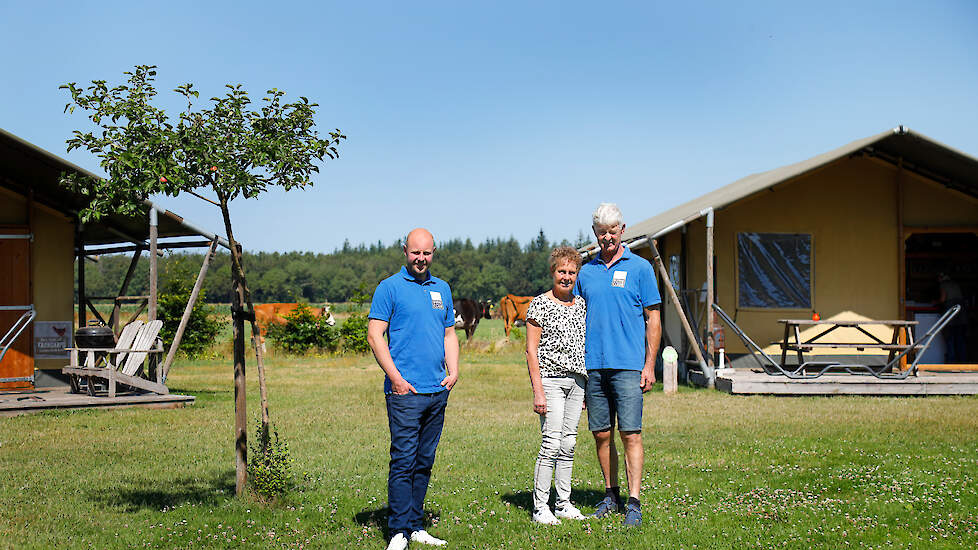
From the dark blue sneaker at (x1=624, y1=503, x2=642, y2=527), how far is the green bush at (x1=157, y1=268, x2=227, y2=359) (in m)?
16.9

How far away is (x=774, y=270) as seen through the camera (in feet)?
48.8

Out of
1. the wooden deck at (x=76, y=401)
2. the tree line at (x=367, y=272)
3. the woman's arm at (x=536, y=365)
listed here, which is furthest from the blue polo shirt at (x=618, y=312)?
the tree line at (x=367, y=272)

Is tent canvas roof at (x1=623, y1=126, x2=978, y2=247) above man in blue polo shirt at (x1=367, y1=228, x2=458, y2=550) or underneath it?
above

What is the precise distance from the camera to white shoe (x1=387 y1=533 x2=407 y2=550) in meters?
4.72

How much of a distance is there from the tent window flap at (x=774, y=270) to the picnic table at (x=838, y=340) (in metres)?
0.57

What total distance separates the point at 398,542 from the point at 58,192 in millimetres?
10411

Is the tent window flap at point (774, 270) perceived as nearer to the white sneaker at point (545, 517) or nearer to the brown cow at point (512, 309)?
the white sneaker at point (545, 517)

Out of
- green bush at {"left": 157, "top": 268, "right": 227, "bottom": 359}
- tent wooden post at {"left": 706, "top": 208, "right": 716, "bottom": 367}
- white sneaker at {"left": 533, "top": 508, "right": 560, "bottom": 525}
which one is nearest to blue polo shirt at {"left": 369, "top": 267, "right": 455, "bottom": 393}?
white sneaker at {"left": 533, "top": 508, "right": 560, "bottom": 525}

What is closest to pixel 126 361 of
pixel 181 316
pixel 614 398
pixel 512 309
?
pixel 614 398

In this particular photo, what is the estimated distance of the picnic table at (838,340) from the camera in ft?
40.3

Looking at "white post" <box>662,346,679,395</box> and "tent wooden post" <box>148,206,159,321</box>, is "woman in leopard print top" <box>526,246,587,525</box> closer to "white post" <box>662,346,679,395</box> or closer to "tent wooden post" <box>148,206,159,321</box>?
"white post" <box>662,346,679,395</box>

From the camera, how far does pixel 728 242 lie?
14812 mm

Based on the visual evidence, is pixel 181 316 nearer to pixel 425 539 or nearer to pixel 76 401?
pixel 76 401

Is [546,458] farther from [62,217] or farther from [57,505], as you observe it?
[62,217]
